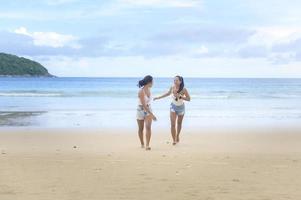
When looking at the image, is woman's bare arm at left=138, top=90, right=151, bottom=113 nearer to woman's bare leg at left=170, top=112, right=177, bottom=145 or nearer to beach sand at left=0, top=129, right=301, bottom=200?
beach sand at left=0, top=129, right=301, bottom=200

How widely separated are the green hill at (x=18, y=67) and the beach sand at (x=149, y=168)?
129 metres

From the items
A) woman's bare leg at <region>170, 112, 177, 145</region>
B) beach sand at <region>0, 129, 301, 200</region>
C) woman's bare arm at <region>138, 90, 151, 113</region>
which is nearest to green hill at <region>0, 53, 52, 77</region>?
beach sand at <region>0, 129, 301, 200</region>

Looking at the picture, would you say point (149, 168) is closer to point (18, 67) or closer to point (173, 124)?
point (173, 124)

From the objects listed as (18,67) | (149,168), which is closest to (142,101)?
(149,168)

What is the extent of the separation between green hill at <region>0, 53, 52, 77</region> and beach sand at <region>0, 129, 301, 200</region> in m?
129

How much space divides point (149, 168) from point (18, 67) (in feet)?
446

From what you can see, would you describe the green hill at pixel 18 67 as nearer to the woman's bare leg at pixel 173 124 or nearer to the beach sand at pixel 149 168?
the beach sand at pixel 149 168

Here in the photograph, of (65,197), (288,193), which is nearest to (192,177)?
(288,193)

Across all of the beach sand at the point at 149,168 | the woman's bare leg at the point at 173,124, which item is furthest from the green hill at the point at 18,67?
the woman's bare leg at the point at 173,124

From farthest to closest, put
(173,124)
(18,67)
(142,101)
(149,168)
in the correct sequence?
1. (18,67)
2. (173,124)
3. (142,101)
4. (149,168)

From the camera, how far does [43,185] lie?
266 inches

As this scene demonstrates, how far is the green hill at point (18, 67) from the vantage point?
449 feet

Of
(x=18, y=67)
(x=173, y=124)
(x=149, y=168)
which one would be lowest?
(x=149, y=168)

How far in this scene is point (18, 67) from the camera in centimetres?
13938
